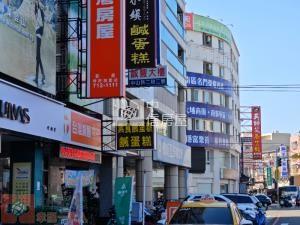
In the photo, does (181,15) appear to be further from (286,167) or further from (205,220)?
(286,167)

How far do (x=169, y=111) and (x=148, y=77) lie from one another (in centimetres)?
1440

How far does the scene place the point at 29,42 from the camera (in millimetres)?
18578

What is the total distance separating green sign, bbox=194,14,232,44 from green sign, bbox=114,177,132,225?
160 feet

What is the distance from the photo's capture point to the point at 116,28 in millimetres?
20125

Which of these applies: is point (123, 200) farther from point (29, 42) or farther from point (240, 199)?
point (240, 199)

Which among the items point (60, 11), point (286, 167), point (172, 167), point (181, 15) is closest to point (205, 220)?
point (60, 11)

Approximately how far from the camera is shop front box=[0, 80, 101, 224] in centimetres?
1716

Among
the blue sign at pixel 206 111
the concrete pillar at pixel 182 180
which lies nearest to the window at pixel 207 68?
the blue sign at pixel 206 111

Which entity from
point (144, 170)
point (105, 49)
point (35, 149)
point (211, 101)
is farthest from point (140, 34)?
point (211, 101)

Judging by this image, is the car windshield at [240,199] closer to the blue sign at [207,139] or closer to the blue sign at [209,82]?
the blue sign at [209,82]

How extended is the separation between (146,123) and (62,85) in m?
4.39

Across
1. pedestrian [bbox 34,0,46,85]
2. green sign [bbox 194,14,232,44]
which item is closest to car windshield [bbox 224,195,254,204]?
pedestrian [bbox 34,0,46,85]

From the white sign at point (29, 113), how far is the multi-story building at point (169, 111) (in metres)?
9.62

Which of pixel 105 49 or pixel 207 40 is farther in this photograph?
pixel 207 40
